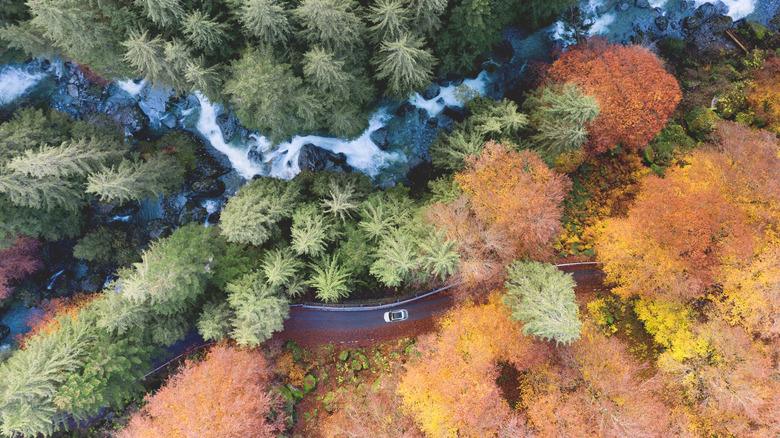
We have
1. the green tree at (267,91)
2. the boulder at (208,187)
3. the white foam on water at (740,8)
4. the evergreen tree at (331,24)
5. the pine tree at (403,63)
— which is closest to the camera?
the evergreen tree at (331,24)

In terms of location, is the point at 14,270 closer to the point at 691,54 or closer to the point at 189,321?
the point at 189,321

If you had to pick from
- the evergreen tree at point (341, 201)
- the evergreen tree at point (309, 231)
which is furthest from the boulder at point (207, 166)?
the evergreen tree at point (341, 201)

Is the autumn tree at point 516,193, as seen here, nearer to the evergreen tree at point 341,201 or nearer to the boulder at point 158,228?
the evergreen tree at point 341,201

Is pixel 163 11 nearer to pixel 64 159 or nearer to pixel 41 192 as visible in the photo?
pixel 64 159

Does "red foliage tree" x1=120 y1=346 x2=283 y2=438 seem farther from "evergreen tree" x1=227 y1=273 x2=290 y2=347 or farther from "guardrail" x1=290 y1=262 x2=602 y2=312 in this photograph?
"guardrail" x1=290 y1=262 x2=602 y2=312

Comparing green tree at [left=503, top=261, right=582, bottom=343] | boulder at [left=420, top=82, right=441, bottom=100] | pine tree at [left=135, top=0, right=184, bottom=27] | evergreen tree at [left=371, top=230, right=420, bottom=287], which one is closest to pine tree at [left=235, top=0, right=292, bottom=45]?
pine tree at [left=135, top=0, right=184, bottom=27]

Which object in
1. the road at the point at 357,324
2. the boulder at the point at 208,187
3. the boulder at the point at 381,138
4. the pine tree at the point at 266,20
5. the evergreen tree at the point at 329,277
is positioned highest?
the pine tree at the point at 266,20
